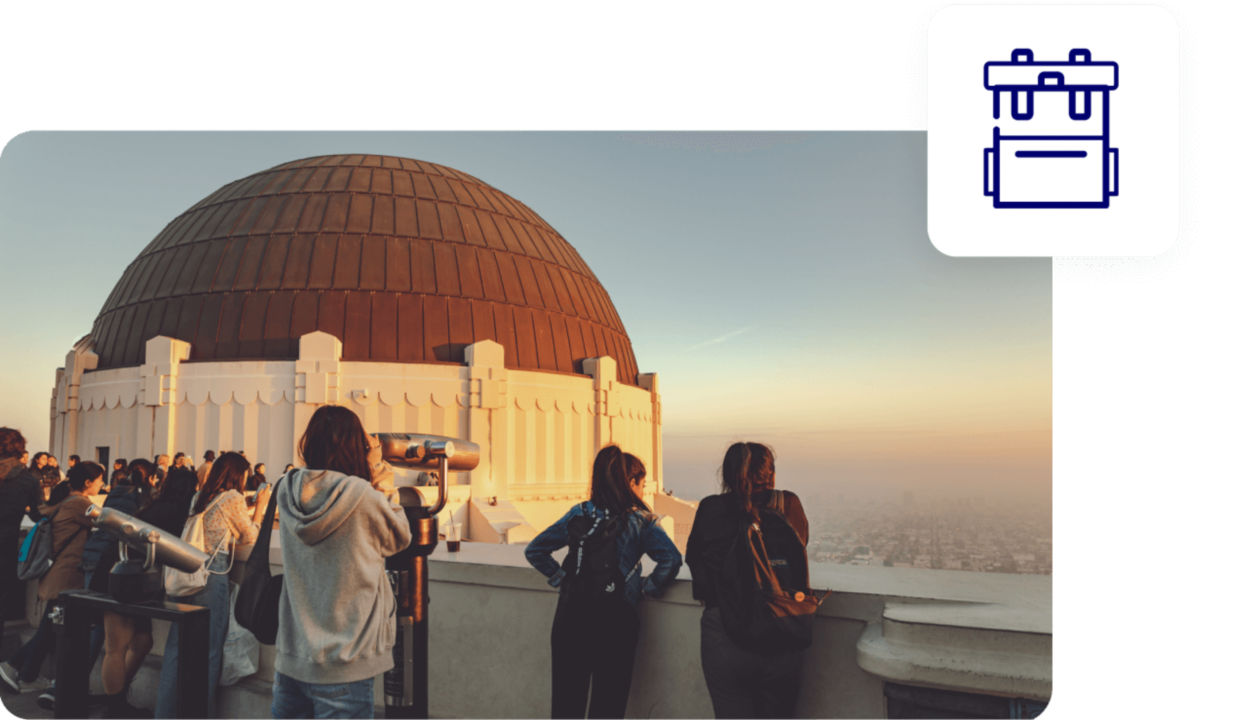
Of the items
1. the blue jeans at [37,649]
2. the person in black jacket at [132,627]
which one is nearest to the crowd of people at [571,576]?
the person in black jacket at [132,627]

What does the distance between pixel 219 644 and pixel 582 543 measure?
285 centimetres

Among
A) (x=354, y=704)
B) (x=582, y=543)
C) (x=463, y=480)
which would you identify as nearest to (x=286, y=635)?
(x=354, y=704)

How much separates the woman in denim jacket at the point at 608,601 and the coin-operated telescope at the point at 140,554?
7.44ft

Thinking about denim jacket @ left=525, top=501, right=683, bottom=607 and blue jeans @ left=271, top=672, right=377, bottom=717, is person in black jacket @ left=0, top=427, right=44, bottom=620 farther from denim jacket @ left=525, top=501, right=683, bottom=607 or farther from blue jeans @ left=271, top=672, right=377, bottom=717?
denim jacket @ left=525, top=501, right=683, bottom=607

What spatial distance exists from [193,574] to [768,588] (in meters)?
3.54

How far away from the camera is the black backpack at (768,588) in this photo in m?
3.25

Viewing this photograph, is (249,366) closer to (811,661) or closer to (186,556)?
(186,556)

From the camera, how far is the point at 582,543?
3646 mm

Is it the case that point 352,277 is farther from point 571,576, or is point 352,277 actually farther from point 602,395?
point 571,576

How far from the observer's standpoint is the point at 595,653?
142 inches

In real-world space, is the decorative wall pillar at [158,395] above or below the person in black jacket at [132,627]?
above

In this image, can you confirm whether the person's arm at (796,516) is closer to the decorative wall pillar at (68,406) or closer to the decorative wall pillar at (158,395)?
the decorative wall pillar at (158,395)

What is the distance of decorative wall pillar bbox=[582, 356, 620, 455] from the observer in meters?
21.6

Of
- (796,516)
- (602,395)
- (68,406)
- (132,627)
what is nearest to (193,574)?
(132,627)
